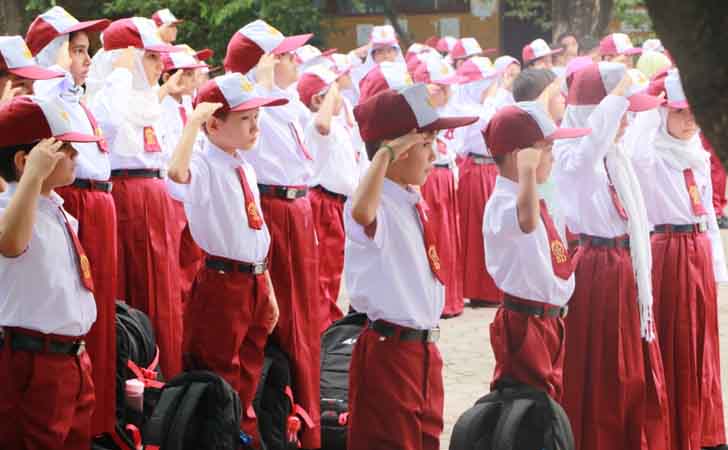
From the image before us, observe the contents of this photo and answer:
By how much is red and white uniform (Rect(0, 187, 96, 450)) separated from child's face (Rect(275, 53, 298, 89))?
9.78 feet

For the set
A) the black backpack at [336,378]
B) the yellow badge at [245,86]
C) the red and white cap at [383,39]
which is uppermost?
the yellow badge at [245,86]

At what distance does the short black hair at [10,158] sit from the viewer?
4734 mm

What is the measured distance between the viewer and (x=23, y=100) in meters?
4.78

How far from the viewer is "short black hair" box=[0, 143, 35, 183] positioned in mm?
4734

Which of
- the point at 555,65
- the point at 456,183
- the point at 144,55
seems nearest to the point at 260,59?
the point at 144,55

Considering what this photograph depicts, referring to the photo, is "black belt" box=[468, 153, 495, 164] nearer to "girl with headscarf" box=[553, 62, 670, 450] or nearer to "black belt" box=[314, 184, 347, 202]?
"black belt" box=[314, 184, 347, 202]

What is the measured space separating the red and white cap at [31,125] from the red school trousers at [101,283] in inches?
49.7

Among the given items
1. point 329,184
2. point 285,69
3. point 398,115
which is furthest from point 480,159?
point 398,115

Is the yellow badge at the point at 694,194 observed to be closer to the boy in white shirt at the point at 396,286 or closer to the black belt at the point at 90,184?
the boy in white shirt at the point at 396,286

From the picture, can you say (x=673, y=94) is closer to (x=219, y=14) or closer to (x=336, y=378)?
(x=336, y=378)

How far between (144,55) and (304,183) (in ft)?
4.63

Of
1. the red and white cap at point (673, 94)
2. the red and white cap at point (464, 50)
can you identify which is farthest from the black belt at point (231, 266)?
the red and white cap at point (464, 50)

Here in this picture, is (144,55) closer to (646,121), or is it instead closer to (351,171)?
(351,171)

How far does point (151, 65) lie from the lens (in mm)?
7602
